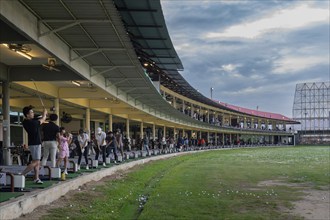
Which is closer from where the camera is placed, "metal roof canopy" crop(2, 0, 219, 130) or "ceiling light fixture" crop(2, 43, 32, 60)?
"metal roof canopy" crop(2, 0, 219, 130)

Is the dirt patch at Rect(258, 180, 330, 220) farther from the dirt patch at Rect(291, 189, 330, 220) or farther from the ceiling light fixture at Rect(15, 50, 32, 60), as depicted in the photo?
the ceiling light fixture at Rect(15, 50, 32, 60)

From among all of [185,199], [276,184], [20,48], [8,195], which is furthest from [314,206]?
[20,48]

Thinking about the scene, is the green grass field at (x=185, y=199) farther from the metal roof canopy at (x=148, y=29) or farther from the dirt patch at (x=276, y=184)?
the metal roof canopy at (x=148, y=29)

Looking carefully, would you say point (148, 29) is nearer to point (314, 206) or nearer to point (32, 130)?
point (314, 206)

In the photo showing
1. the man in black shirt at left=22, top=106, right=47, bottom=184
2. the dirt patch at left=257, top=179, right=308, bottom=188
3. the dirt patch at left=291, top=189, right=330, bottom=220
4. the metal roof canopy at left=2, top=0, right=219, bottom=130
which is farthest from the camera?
the dirt patch at left=257, top=179, right=308, bottom=188

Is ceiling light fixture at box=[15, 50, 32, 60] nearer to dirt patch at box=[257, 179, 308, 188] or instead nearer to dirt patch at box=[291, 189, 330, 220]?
dirt patch at box=[291, 189, 330, 220]

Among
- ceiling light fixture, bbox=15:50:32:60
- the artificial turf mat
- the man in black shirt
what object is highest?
ceiling light fixture, bbox=15:50:32:60

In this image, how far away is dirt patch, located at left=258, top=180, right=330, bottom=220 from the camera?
12430mm

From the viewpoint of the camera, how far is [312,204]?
14.1 meters

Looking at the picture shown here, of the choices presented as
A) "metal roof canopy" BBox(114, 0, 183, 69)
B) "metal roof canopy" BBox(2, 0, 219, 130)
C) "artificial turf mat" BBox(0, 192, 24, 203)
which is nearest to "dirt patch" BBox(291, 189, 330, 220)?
"artificial turf mat" BBox(0, 192, 24, 203)

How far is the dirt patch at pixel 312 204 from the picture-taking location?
1243cm

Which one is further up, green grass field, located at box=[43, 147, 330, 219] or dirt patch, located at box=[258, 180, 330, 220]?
green grass field, located at box=[43, 147, 330, 219]

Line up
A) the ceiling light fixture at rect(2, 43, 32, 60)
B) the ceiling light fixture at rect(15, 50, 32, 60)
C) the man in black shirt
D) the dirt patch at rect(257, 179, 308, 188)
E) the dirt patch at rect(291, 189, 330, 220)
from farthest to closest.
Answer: the dirt patch at rect(257, 179, 308, 188) < the ceiling light fixture at rect(15, 50, 32, 60) < the ceiling light fixture at rect(2, 43, 32, 60) < the dirt patch at rect(291, 189, 330, 220) < the man in black shirt

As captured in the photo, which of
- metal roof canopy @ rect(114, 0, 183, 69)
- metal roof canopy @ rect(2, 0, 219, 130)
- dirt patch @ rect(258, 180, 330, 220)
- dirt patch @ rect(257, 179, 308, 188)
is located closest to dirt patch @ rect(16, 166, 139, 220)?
metal roof canopy @ rect(2, 0, 219, 130)
